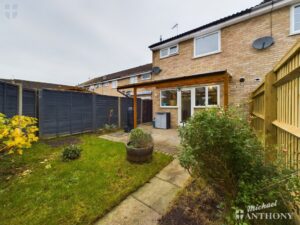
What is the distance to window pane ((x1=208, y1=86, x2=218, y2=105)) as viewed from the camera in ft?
25.3

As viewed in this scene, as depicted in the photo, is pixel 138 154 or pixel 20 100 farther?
pixel 20 100

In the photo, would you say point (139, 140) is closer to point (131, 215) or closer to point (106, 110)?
point (131, 215)

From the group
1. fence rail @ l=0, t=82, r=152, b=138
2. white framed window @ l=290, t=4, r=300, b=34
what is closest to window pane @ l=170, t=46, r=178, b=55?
fence rail @ l=0, t=82, r=152, b=138

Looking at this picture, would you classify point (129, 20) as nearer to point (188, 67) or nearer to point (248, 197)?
point (188, 67)

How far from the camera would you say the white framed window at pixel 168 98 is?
9.48 metres

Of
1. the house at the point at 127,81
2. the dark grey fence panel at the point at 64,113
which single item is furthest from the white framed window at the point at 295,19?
the house at the point at 127,81

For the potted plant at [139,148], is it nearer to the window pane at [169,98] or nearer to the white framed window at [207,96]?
the white framed window at [207,96]

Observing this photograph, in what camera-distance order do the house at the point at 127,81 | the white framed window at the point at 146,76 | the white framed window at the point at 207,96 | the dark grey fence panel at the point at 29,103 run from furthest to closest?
the white framed window at the point at 146,76 < the house at the point at 127,81 < the white framed window at the point at 207,96 < the dark grey fence panel at the point at 29,103

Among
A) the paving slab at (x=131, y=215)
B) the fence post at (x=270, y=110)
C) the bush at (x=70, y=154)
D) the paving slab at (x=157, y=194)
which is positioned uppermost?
the fence post at (x=270, y=110)

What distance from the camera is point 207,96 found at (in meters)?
7.99

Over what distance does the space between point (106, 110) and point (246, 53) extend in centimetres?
866

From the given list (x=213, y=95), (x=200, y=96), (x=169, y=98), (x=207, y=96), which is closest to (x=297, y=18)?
(x=213, y=95)

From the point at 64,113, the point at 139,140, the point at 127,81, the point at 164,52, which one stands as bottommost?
the point at 139,140

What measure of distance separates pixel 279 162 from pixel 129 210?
2.23m
